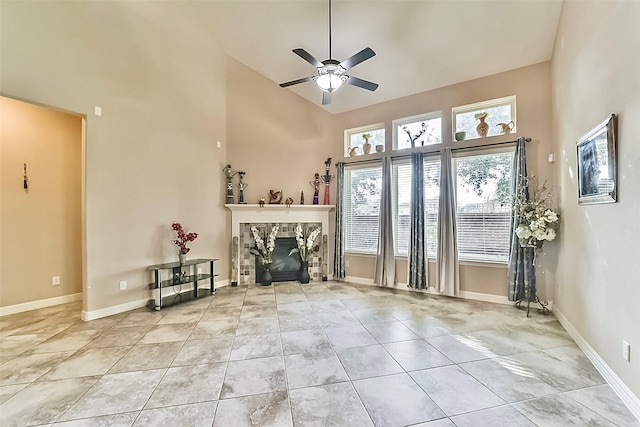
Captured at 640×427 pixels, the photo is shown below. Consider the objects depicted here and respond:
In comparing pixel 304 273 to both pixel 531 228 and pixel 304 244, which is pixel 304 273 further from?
pixel 531 228

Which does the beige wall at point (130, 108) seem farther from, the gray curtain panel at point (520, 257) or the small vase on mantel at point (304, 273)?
the gray curtain panel at point (520, 257)

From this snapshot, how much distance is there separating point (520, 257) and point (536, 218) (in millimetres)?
715

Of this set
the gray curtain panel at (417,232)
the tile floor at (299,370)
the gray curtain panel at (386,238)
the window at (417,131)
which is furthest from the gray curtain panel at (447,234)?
the gray curtain panel at (386,238)

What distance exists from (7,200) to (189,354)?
3.62 meters

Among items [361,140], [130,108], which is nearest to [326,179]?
[361,140]

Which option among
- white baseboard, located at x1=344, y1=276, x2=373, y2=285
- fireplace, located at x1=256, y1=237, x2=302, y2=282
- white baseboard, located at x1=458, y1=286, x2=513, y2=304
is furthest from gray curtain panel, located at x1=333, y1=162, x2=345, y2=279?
white baseboard, located at x1=458, y1=286, x2=513, y2=304

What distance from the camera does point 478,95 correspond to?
4.62m

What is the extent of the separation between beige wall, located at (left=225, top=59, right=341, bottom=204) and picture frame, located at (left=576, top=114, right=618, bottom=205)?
405 cm

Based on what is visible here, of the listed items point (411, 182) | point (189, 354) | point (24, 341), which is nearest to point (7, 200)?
point (24, 341)

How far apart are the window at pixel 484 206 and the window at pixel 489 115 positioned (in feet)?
1.44

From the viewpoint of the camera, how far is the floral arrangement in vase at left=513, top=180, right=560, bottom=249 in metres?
3.67

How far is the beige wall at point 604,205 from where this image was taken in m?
2.07

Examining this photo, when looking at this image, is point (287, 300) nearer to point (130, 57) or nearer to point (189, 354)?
point (189, 354)

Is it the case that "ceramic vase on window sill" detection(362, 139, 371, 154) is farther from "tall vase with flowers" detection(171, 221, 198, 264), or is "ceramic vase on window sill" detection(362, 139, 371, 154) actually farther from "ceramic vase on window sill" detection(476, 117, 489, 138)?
"tall vase with flowers" detection(171, 221, 198, 264)
